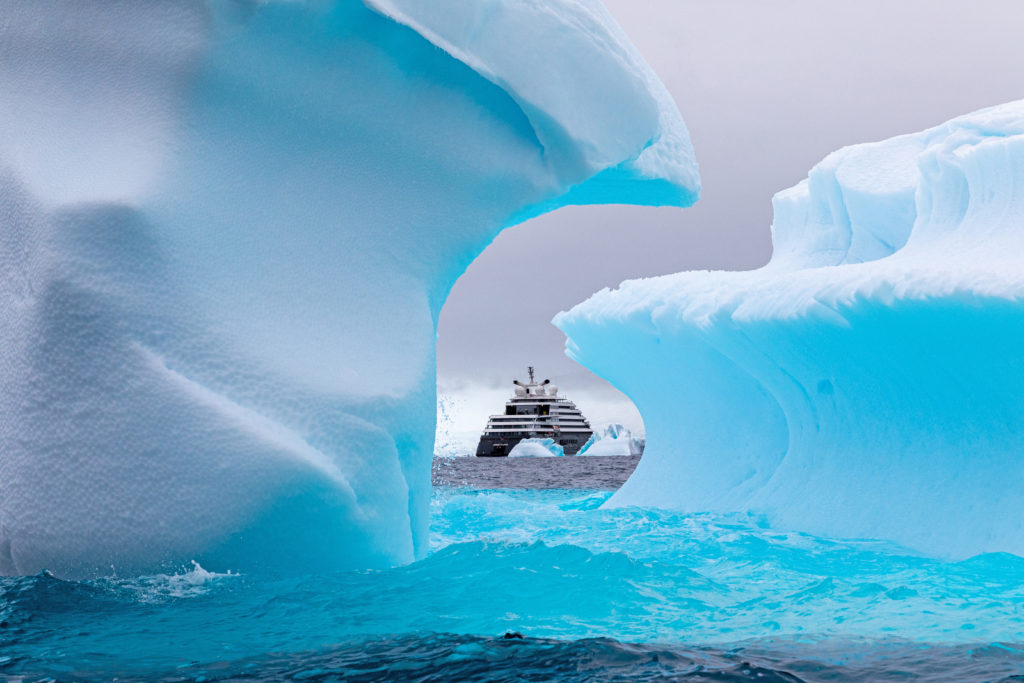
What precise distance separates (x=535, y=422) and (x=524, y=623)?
4793 cm

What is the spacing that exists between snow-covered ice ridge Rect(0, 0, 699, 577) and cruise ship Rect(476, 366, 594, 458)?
46160 millimetres

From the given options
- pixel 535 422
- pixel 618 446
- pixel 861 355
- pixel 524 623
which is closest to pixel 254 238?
pixel 524 623

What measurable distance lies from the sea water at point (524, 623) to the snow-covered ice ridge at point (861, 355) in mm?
1407

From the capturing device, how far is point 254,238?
4.79 m

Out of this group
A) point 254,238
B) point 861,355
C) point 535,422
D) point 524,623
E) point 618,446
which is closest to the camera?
point 524,623

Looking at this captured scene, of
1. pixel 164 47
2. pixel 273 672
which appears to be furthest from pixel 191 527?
pixel 164 47

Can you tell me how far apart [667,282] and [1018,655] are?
6.99 metres

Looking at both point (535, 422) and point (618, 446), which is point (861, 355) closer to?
point (618, 446)

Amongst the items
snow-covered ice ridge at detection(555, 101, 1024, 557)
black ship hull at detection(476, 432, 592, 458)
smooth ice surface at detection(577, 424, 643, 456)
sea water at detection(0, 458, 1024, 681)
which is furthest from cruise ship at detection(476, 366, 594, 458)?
sea water at detection(0, 458, 1024, 681)

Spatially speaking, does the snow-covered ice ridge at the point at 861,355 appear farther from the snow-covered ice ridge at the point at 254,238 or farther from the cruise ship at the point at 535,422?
the cruise ship at the point at 535,422

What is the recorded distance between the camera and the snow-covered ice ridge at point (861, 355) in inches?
265

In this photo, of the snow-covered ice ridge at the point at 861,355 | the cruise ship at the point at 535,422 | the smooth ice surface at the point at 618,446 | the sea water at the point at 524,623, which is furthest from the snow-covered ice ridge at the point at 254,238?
the cruise ship at the point at 535,422

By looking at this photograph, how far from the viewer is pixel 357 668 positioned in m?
3.05

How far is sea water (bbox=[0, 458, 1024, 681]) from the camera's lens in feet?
10.2
